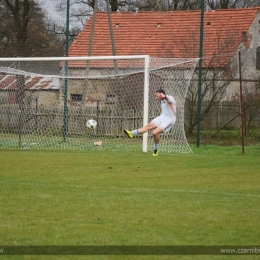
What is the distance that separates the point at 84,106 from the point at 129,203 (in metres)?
12.4

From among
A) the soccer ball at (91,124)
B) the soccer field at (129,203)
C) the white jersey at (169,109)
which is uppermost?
the white jersey at (169,109)

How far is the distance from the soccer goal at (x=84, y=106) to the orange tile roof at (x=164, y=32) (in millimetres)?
7110

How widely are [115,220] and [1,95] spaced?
1377 cm

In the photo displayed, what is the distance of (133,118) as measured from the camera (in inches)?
800

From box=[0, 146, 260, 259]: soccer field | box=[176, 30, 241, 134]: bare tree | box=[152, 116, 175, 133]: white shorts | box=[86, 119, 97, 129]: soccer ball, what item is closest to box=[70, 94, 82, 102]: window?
box=[86, 119, 97, 129]: soccer ball

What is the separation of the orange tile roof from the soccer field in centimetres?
1422

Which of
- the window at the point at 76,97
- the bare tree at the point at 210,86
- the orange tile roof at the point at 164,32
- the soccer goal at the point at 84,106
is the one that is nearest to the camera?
the soccer goal at the point at 84,106

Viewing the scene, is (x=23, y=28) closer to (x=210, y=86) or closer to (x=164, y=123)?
(x=210, y=86)

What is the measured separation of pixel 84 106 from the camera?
2125cm

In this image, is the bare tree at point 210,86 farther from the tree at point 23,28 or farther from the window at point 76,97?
the tree at point 23,28

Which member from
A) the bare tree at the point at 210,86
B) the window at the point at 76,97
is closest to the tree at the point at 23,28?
the window at the point at 76,97

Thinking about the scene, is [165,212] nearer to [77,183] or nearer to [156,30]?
[77,183]

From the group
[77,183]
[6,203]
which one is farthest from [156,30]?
[6,203]

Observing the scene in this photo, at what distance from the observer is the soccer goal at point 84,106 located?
19812 mm
